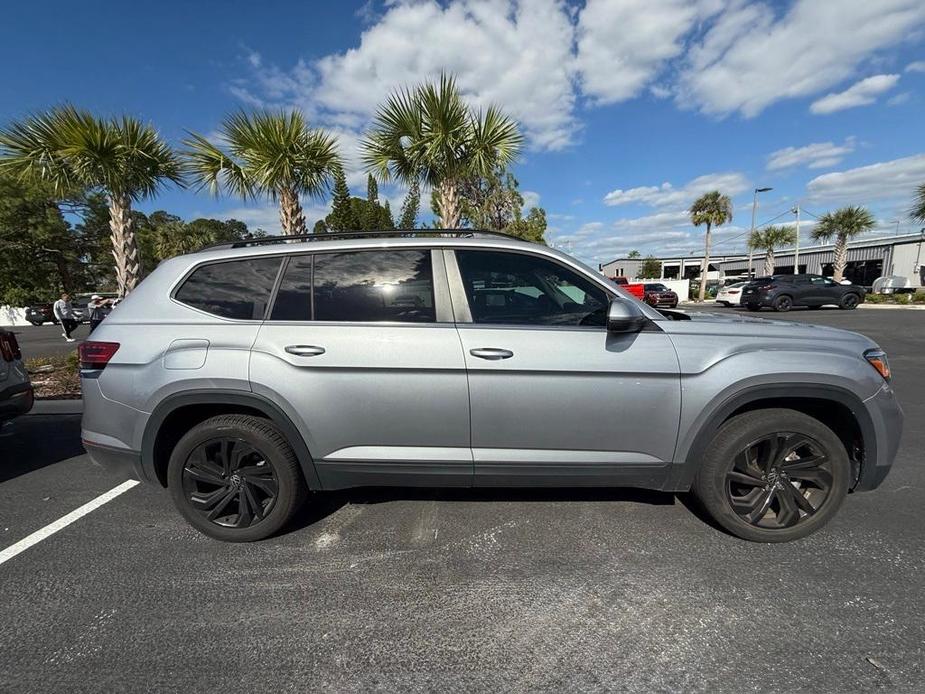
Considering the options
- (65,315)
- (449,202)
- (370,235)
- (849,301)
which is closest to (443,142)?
(449,202)

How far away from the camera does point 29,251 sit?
26891mm

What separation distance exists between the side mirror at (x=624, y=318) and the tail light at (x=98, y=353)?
9.41 ft

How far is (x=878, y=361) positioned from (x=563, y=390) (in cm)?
190

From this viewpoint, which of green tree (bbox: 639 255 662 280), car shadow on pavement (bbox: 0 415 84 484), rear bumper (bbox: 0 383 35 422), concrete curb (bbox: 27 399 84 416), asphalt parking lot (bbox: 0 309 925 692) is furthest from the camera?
green tree (bbox: 639 255 662 280)

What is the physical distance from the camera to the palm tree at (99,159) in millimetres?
6086

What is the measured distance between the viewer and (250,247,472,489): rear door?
2.29m

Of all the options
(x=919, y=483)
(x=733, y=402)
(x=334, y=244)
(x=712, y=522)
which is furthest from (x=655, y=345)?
(x=919, y=483)

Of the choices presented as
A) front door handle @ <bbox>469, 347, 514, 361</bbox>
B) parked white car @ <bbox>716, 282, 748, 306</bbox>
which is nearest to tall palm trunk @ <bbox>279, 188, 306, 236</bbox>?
front door handle @ <bbox>469, 347, 514, 361</bbox>

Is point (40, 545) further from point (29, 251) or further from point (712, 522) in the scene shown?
point (29, 251)

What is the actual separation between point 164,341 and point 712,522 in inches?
139

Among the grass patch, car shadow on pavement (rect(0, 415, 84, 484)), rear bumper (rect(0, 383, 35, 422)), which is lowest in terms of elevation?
car shadow on pavement (rect(0, 415, 84, 484))

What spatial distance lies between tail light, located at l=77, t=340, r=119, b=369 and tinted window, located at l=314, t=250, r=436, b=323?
1253 millimetres

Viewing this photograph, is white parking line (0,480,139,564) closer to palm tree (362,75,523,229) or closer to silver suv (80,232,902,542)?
silver suv (80,232,902,542)

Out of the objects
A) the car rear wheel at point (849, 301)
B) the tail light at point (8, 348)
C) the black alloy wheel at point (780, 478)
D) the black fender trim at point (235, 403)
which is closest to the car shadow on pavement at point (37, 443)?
the tail light at point (8, 348)
